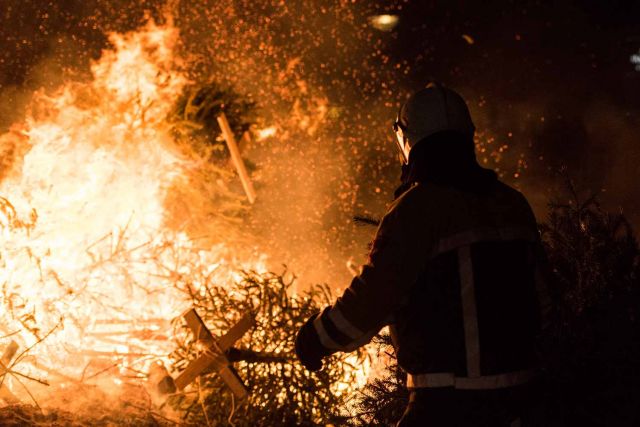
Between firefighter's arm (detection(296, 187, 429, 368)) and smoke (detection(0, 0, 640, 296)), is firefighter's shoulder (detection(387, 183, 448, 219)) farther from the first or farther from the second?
smoke (detection(0, 0, 640, 296))

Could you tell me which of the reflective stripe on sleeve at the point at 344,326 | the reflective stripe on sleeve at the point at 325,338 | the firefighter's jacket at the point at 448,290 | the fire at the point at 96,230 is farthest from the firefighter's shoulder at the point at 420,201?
the fire at the point at 96,230

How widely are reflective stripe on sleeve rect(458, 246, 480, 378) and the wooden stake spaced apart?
4237 mm

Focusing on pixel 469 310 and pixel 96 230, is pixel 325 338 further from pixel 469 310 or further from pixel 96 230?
pixel 96 230

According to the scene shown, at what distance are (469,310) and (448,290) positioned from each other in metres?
0.12

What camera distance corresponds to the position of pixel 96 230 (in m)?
5.42

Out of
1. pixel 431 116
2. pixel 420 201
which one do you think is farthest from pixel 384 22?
pixel 420 201

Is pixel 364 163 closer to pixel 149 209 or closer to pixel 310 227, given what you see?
pixel 310 227

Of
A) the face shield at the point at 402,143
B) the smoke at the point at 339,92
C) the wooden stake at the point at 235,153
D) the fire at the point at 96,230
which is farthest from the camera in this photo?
the smoke at the point at 339,92

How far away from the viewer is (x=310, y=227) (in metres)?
10.7

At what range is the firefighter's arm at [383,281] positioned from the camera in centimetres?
231

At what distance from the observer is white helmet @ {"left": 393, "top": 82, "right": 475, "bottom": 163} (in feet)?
8.41

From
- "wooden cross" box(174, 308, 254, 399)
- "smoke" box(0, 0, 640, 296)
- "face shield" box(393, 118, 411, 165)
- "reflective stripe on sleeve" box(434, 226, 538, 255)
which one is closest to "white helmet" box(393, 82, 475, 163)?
"face shield" box(393, 118, 411, 165)

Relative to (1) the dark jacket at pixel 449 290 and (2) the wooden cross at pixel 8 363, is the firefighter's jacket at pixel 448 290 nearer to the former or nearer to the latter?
(1) the dark jacket at pixel 449 290

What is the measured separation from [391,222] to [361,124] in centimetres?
1019
